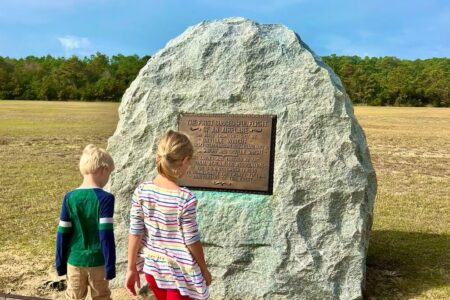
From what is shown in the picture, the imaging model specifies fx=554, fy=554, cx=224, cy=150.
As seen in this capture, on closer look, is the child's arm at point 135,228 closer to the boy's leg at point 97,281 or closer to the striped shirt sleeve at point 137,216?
the striped shirt sleeve at point 137,216

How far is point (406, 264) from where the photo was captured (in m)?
6.13

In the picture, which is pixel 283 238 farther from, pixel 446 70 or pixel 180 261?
pixel 446 70

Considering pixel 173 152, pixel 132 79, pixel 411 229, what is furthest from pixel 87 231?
pixel 132 79

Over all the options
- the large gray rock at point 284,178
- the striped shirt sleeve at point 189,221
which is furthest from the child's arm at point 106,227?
the large gray rock at point 284,178

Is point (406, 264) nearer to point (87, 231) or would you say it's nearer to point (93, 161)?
point (87, 231)

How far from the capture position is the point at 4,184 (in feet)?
34.2

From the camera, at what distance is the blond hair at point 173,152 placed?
9.72ft

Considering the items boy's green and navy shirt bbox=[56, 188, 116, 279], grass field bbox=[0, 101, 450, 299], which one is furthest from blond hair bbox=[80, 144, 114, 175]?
grass field bbox=[0, 101, 450, 299]

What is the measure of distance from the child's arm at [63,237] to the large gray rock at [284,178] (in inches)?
62.7

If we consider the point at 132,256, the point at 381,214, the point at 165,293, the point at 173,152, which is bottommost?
the point at 381,214

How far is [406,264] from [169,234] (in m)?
3.91

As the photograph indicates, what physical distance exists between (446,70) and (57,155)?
209 ft

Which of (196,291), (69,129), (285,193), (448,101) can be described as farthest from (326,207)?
(448,101)

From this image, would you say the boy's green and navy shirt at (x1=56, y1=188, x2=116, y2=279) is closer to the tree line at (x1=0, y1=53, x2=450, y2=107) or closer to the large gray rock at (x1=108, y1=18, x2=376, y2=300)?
the large gray rock at (x1=108, y1=18, x2=376, y2=300)
